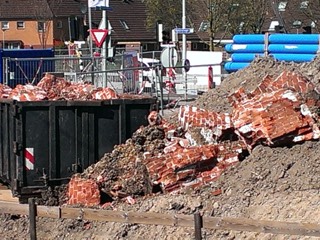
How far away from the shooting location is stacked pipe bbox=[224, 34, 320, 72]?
23906 mm

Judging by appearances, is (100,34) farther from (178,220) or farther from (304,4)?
(304,4)

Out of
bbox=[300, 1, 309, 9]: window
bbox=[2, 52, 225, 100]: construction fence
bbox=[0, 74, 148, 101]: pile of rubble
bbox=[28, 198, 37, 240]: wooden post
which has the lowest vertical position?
bbox=[28, 198, 37, 240]: wooden post

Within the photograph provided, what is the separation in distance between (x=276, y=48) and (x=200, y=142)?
13.9 m

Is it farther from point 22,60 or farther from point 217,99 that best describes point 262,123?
point 22,60

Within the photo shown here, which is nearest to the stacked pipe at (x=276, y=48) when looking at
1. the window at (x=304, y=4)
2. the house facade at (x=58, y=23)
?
the window at (x=304, y=4)

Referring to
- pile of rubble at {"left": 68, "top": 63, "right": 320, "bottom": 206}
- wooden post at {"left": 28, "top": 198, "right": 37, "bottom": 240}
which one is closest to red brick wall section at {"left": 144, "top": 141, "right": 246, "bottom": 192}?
pile of rubble at {"left": 68, "top": 63, "right": 320, "bottom": 206}

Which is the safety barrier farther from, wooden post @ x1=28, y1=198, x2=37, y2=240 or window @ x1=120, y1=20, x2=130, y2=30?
window @ x1=120, y1=20, x2=130, y2=30

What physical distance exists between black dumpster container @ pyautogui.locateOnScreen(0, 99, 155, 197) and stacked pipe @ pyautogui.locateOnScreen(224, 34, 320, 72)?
39.2 feet

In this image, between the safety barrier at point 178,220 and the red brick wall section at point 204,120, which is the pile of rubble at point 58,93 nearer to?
the red brick wall section at point 204,120

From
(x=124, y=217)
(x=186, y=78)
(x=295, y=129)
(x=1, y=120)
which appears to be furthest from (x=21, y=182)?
(x=186, y=78)

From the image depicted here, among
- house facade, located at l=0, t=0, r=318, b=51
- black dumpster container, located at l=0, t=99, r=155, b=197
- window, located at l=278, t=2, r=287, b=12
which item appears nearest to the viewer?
black dumpster container, located at l=0, t=99, r=155, b=197

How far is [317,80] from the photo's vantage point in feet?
41.4

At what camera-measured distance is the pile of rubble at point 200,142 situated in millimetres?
10492

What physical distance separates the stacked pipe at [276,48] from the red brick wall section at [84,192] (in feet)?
41.9
